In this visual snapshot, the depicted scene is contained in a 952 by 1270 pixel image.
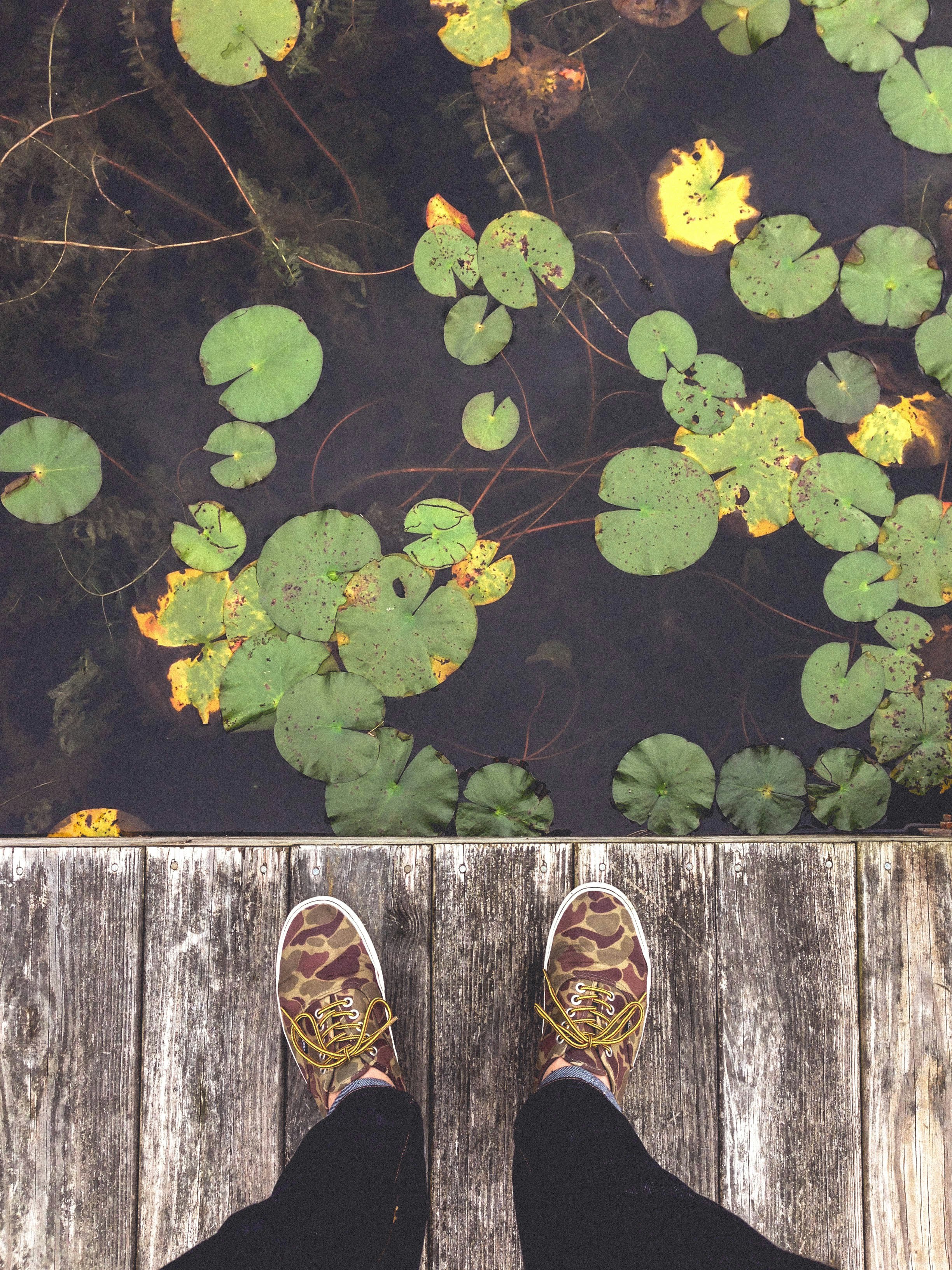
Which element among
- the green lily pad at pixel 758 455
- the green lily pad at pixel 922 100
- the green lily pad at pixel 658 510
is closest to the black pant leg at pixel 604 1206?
the green lily pad at pixel 658 510

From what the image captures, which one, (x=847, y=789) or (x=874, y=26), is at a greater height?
(x=874, y=26)

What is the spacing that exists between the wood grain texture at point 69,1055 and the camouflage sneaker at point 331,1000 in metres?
0.29

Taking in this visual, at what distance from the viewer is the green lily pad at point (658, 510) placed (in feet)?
4.73

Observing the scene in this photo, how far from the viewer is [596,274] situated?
4.91 feet

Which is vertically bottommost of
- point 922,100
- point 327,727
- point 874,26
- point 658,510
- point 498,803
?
point 498,803

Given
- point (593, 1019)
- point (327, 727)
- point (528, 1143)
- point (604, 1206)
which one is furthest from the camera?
point (327, 727)

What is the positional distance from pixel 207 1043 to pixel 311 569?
2.94 ft

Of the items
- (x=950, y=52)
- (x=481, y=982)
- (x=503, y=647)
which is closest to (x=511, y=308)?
(x=503, y=647)

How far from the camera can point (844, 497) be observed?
1448 mm

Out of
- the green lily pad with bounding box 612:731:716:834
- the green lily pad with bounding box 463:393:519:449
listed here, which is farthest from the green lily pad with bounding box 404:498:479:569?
the green lily pad with bounding box 612:731:716:834

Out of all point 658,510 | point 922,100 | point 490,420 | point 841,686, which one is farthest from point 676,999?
point 922,100

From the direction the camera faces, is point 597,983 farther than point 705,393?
No

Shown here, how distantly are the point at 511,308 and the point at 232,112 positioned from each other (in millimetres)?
756

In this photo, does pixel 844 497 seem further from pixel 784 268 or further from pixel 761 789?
pixel 761 789
